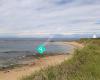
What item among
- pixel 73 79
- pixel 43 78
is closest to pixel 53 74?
pixel 43 78

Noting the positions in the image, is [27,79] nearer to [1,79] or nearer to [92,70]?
[92,70]

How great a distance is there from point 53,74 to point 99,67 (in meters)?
2.81

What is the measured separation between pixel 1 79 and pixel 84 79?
8298 millimetres

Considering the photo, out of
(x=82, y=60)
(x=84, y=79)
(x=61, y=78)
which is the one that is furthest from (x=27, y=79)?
(x=82, y=60)

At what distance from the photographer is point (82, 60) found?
15.0m

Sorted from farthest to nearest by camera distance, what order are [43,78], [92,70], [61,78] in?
[92,70]
[43,78]
[61,78]

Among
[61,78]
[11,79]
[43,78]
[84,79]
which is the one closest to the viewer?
[84,79]

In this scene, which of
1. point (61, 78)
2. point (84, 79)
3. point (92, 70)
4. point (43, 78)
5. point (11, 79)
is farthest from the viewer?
point (11, 79)

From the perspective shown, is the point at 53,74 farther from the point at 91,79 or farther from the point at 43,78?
the point at 91,79

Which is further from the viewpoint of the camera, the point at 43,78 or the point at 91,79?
the point at 43,78

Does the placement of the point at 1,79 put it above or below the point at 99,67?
below

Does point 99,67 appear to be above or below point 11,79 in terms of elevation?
above

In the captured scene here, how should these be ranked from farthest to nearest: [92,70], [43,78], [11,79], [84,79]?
[11,79] → [92,70] → [43,78] → [84,79]

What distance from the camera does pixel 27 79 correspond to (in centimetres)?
1110
